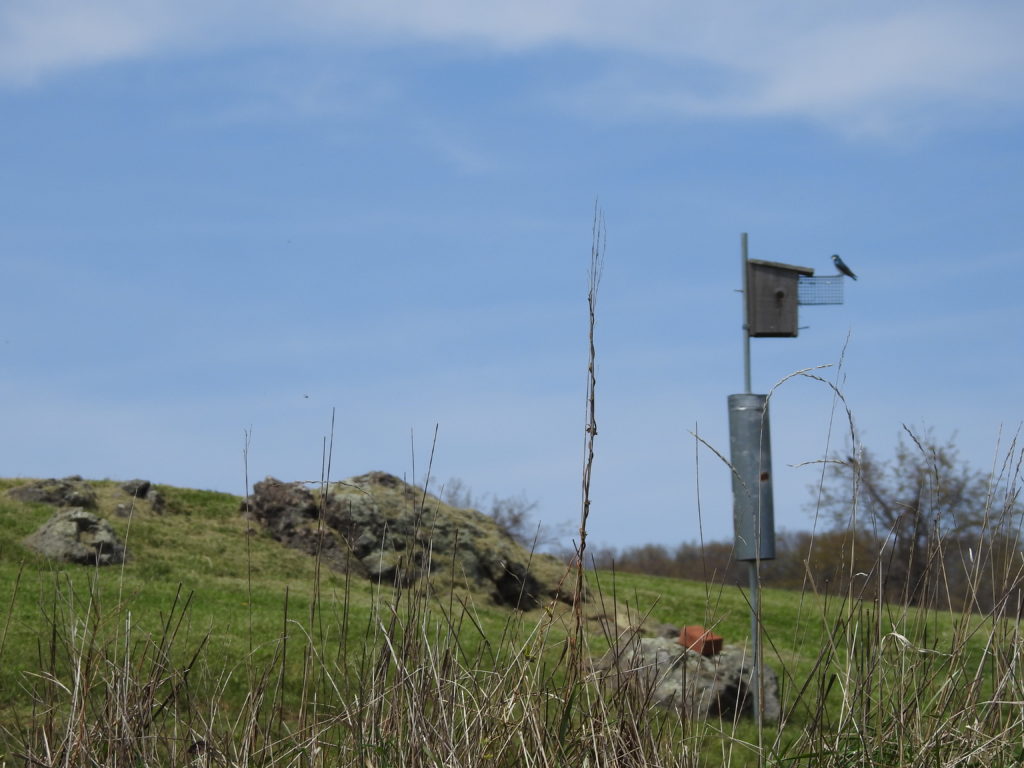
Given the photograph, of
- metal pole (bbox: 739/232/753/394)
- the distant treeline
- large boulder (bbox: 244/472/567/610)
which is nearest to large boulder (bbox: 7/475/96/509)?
large boulder (bbox: 244/472/567/610)

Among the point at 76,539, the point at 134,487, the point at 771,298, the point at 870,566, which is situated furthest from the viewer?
the point at 134,487

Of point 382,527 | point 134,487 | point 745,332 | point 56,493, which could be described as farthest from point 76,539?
point 745,332

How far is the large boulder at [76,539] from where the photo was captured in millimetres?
11562

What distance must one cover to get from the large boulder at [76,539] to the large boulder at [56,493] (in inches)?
89.9

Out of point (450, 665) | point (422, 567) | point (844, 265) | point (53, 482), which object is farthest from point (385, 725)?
point (53, 482)

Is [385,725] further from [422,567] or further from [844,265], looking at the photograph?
[844,265]

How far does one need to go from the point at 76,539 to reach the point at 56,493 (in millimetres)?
3303

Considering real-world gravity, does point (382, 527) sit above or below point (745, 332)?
below

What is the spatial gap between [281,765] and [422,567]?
2.33 feet

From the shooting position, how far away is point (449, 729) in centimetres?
240

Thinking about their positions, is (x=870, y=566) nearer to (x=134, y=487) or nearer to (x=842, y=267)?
(x=842, y=267)

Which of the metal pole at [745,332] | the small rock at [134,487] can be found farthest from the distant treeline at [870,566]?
the small rock at [134,487]

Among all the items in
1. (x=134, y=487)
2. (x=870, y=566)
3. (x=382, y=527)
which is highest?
(x=134, y=487)

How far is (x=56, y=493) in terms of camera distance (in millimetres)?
14758
